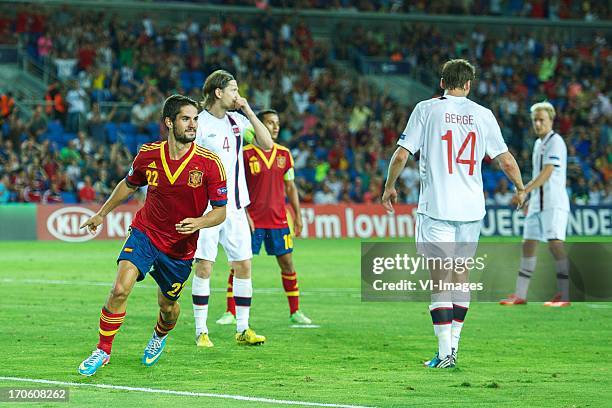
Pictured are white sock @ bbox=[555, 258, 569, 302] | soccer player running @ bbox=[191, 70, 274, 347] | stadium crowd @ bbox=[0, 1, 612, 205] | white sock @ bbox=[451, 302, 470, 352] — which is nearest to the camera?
white sock @ bbox=[451, 302, 470, 352]

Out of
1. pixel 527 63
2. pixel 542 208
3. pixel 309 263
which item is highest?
pixel 527 63

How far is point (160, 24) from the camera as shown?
3975 centimetres

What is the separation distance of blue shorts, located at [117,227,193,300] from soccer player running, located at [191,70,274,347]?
5.84 ft

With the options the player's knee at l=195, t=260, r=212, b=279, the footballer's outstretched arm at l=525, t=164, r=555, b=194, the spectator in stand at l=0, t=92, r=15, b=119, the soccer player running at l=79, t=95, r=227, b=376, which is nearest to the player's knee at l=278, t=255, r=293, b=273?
the player's knee at l=195, t=260, r=212, b=279

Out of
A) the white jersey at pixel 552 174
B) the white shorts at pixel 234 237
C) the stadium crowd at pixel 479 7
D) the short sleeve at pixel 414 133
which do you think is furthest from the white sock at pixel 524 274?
the stadium crowd at pixel 479 7

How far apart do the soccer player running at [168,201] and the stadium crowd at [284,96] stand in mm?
20157

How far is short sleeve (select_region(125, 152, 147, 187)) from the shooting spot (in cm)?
988

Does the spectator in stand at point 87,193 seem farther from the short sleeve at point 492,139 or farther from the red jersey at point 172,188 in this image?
the short sleeve at point 492,139

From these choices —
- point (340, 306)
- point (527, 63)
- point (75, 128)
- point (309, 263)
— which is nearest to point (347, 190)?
point (75, 128)

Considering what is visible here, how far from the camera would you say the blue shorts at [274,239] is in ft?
46.4

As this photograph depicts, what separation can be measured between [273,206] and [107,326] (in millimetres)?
4792

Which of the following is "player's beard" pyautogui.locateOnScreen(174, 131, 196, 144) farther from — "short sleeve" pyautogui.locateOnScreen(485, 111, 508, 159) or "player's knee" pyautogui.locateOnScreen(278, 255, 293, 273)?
"player's knee" pyautogui.locateOnScreen(278, 255, 293, 273)

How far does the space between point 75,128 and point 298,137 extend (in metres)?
6.76

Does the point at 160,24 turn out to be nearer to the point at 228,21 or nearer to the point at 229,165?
the point at 228,21
